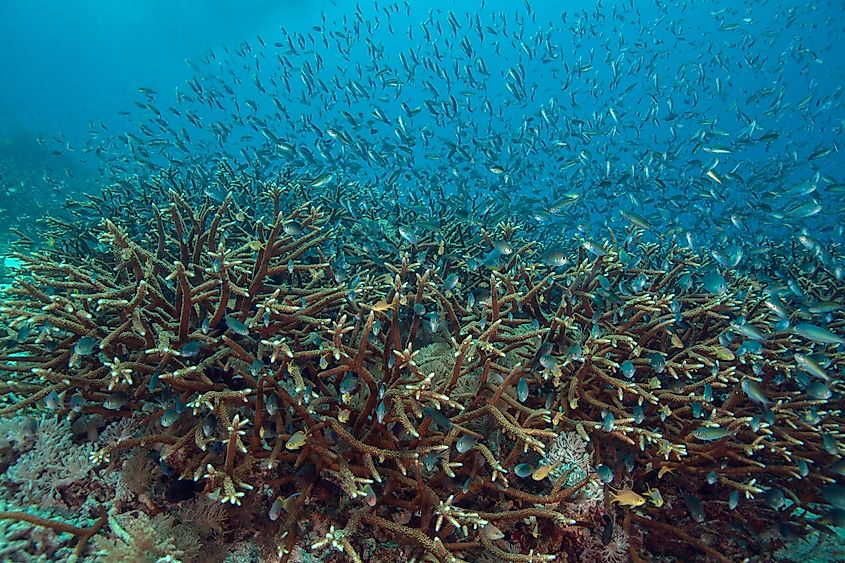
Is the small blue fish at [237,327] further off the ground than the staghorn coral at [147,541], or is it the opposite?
the small blue fish at [237,327]

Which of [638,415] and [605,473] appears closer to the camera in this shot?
[605,473]

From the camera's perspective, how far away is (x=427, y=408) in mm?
3041

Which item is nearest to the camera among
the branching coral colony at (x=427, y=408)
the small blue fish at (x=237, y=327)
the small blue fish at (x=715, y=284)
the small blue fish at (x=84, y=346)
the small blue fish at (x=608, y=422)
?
the small blue fish at (x=84, y=346)

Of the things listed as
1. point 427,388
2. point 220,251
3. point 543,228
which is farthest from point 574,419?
point 543,228

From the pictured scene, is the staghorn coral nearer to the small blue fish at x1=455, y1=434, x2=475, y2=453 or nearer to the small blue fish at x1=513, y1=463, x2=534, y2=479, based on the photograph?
the small blue fish at x1=455, y1=434, x2=475, y2=453

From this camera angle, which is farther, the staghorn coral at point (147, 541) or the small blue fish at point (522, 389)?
the small blue fish at point (522, 389)

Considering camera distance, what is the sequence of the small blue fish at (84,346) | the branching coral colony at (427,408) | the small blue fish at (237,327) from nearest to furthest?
the small blue fish at (84,346), the branching coral colony at (427,408), the small blue fish at (237,327)

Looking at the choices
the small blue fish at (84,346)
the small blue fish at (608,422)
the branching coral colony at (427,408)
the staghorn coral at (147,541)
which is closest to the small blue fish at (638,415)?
the branching coral colony at (427,408)

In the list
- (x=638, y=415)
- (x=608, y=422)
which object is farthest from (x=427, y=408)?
(x=638, y=415)

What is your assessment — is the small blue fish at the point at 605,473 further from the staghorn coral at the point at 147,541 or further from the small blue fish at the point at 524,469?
the staghorn coral at the point at 147,541

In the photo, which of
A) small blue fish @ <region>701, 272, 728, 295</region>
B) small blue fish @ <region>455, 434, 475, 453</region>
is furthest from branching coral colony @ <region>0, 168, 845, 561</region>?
small blue fish @ <region>701, 272, 728, 295</region>

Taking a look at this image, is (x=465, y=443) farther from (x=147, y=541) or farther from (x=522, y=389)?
(x=147, y=541)

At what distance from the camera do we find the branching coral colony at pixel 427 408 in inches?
121

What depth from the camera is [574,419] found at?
141 inches
